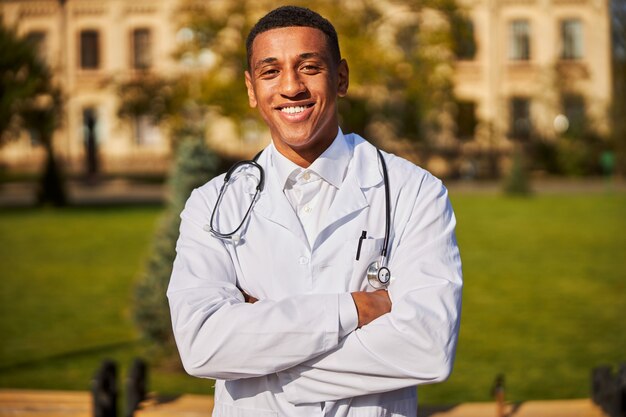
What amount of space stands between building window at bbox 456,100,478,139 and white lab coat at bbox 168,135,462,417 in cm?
3877

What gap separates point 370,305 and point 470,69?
39581mm

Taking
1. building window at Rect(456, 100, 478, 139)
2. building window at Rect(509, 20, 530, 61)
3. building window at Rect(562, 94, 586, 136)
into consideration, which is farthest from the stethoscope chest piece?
building window at Rect(509, 20, 530, 61)

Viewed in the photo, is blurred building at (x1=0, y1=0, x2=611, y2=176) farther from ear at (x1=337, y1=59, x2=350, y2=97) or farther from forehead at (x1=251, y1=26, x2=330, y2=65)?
forehead at (x1=251, y1=26, x2=330, y2=65)

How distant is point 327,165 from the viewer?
2.32 meters

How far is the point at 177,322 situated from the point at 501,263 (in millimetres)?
12502

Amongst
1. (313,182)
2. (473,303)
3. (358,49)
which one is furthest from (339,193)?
(358,49)

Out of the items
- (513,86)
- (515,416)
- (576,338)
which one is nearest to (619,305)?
(576,338)

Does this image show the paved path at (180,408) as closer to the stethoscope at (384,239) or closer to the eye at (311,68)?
the stethoscope at (384,239)

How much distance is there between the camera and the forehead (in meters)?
2.25

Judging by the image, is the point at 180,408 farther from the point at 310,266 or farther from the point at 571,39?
the point at 571,39

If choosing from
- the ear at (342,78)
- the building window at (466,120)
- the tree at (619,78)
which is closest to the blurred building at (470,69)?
the building window at (466,120)

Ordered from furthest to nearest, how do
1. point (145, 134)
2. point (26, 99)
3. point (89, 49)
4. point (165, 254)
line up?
point (89, 49) < point (145, 134) < point (26, 99) < point (165, 254)

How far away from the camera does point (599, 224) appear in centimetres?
1950

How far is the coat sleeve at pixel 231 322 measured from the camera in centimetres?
214
